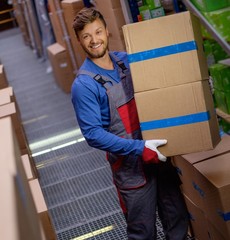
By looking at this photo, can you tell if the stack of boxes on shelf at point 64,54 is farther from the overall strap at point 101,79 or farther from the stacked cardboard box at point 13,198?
the stacked cardboard box at point 13,198

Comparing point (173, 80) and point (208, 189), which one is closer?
point (173, 80)

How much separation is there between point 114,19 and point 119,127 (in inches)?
83.1

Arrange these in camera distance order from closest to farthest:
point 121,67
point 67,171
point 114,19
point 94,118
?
1. point 94,118
2. point 121,67
3. point 114,19
4. point 67,171

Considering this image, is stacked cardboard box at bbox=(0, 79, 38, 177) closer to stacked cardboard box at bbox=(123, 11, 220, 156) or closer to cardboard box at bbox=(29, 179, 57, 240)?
cardboard box at bbox=(29, 179, 57, 240)

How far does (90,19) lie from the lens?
8.35 feet

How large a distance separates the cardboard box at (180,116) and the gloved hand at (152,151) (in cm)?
3

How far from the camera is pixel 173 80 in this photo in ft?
7.82

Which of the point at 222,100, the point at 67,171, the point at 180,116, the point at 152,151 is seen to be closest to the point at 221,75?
the point at 222,100

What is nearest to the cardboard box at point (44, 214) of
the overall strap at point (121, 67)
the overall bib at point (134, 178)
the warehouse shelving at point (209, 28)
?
the overall bib at point (134, 178)

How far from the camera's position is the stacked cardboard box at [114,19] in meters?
4.45

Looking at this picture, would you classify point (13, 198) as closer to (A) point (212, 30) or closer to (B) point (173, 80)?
(B) point (173, 80)

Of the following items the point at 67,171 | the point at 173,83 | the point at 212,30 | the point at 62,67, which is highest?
the point at 212,30

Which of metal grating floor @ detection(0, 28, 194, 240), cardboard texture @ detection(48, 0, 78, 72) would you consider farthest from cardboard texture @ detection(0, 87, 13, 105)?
cardboard texture @ detection(48, 0, 78, 72)

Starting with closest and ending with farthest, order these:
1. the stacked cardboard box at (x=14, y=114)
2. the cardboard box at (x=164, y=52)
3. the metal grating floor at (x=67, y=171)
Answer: the cardboard box at (x=164, y=52)
the metal grating floor at (x=67, y=171)
the stacked cardboard box at (x=14, y=114)
